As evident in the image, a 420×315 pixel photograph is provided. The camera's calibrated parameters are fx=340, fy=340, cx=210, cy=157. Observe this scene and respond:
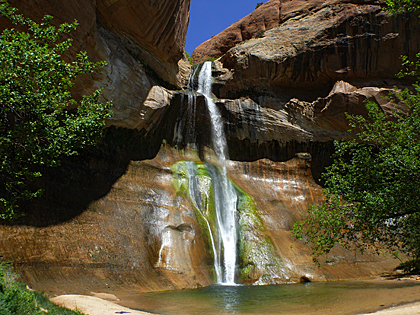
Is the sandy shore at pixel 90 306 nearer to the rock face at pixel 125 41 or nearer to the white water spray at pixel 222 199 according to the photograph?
the white water spray at pixel 222 199

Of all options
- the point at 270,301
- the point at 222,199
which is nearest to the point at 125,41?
the point at 222,199

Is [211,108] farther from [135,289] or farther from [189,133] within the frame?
[135,289]

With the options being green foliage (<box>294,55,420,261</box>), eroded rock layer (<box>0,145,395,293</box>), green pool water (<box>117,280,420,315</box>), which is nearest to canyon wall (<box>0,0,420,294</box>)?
eroded rock layer (<box>0,145,395,293</box>)

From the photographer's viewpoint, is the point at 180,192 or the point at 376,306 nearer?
the point at 376,306

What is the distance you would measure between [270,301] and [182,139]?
1501 centimetres

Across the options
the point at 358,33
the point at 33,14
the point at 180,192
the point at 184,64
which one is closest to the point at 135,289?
the point at 180,192

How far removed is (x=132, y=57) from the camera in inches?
760

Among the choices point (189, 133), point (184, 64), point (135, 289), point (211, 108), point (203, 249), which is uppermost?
point (184, 64)

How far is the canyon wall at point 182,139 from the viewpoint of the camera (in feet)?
45.6

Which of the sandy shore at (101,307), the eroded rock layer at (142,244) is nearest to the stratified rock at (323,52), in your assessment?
the eroded rock layer at (142,244)

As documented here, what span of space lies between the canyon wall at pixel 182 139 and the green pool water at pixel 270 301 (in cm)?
269

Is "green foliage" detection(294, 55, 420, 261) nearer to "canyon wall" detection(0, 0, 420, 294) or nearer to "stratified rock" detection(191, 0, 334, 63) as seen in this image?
"canyon wall" detection(0, 0, 420, 294)

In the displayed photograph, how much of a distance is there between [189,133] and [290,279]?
1227cm

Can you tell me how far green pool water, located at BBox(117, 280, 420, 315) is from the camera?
29.7 ft
